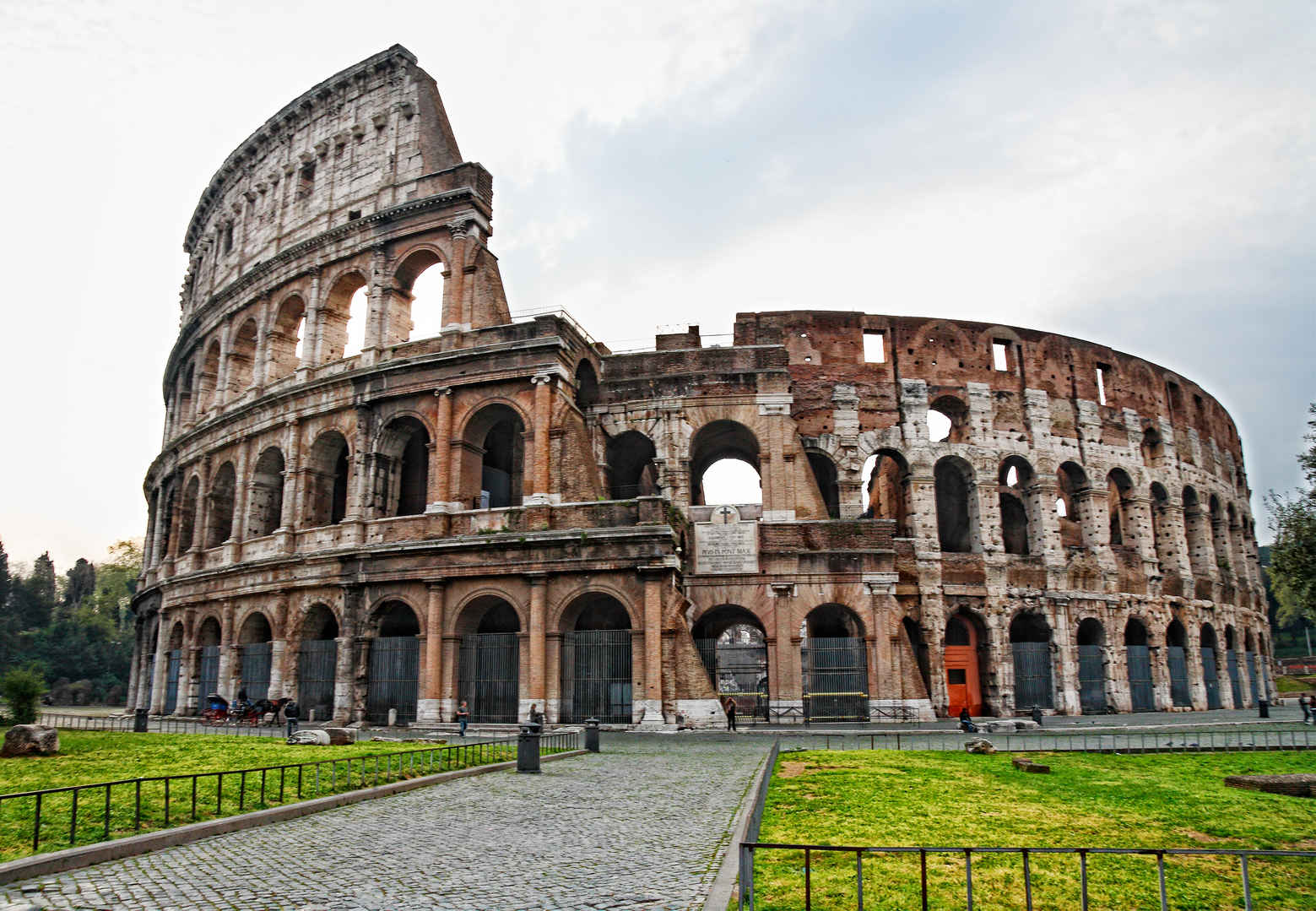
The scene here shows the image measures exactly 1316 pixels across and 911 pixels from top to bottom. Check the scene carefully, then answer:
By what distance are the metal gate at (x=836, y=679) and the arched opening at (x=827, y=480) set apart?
434cm

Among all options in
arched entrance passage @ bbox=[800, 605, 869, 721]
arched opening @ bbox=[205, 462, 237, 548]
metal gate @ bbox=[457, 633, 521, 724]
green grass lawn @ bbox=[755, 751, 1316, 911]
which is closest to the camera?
green grass lawn @ bbox=[755, 751, 1316, 911]

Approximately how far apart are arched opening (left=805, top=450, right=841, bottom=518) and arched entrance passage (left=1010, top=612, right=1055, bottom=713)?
6.82m

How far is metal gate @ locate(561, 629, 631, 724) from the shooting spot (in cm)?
2189

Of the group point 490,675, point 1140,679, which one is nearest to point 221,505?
point 490,675

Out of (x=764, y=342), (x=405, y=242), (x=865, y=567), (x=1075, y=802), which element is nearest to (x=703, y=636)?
(x=865, y=567)

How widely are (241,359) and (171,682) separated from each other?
11337mm

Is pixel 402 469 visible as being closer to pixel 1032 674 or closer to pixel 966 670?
pixel 966 670

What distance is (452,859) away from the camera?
750 centimetres

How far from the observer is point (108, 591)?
203 ft

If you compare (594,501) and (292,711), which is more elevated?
(594,501)

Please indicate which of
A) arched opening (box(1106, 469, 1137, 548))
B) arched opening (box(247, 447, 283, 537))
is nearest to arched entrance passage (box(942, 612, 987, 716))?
arched opening (box(1106, 469, 1137, 548))

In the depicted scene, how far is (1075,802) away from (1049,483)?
21273 mm

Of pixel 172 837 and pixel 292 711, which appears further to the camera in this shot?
pixel 292 711

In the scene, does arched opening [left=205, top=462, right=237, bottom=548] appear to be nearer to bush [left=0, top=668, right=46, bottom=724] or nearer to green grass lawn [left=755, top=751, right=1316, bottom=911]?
bush [left=0, top=668, right=46, bottom=724]
